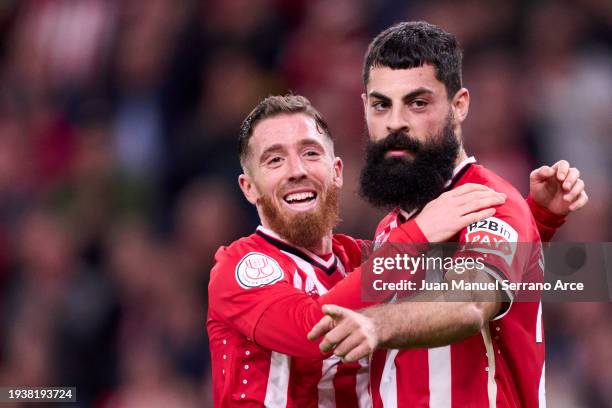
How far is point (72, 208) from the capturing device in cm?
779

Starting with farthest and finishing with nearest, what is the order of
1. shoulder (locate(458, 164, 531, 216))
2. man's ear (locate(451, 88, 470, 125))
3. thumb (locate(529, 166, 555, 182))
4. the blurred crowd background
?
the blurred crowd background
thumb (locate(529, 166, 555, 182))
man's ear (locate(451, 88, 470, 125))
shoulder (locate(458, 164, 531, 216))

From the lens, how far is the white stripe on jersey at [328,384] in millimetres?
3852

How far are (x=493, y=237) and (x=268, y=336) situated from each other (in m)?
0.88

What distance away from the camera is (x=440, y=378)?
3.50 meters

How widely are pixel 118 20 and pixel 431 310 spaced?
6.04m

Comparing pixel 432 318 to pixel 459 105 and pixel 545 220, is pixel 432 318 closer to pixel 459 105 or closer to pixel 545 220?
pixel 459 105

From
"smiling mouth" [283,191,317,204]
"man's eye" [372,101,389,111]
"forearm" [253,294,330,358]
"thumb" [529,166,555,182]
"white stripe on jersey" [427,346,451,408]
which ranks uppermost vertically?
"man's eye" [372,101,389,111]

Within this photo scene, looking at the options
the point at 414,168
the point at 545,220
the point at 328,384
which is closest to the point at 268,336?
the point at 328,384

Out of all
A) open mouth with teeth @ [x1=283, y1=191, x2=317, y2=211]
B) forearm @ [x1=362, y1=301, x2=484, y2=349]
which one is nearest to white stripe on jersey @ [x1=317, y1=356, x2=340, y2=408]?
open mouth with teeth @ [x1=283, y1=191, x2=317, y2=211]

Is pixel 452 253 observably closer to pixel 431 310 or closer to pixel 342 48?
pixel 431 310

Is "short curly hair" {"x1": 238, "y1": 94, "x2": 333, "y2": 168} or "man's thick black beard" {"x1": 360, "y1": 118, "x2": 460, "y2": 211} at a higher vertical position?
"short curly hair" {"x1": 238, "y1": 94, "x2": 333, "y2": 168}

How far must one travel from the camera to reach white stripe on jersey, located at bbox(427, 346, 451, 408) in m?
3.49

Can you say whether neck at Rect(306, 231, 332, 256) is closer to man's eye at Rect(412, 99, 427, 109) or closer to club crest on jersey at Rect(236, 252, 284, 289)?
club crest on jersey at Rect(236, 252, 284, 289)

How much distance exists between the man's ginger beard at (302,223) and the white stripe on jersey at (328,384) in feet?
1.64
